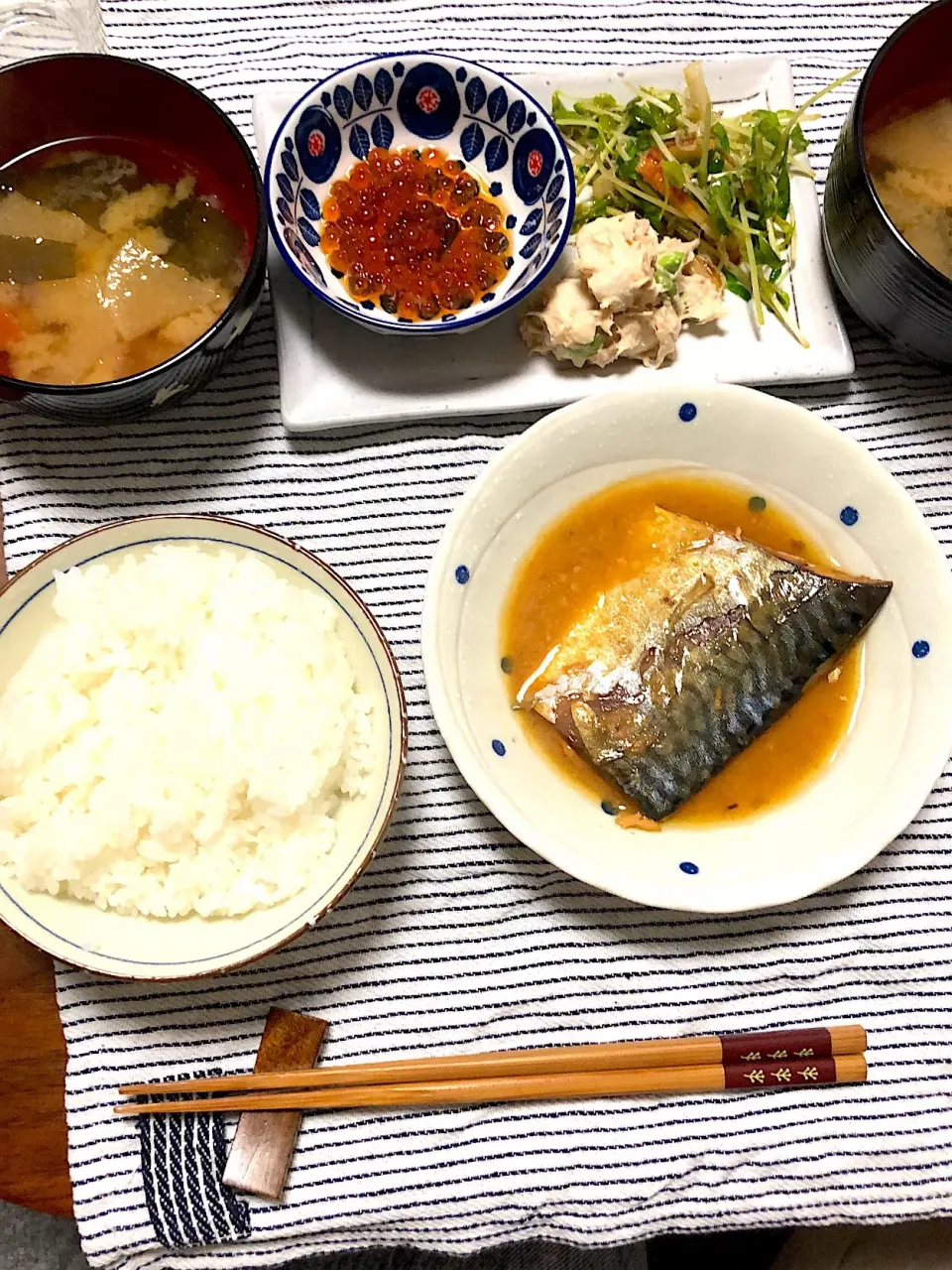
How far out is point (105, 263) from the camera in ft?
6.77

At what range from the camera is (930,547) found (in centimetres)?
206

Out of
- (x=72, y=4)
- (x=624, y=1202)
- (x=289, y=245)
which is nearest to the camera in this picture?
(x=624, y=1202)

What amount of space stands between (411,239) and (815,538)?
1.13 meters

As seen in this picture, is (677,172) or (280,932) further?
(677,172)

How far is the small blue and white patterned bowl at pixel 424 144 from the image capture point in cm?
214

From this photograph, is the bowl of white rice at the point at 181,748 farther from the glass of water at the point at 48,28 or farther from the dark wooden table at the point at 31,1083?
the glass of water at the point at 48,28

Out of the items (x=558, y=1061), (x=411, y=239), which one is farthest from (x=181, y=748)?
(x=411, y=239)

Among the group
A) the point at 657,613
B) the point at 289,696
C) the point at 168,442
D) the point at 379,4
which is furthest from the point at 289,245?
the point at 657,613

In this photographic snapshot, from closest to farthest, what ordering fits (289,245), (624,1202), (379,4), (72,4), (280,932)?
(280,932) < (624,1202) < (289,245) < (72,4) < (379,4)

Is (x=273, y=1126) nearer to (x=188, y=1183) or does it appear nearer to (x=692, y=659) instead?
(x=188, y=1183)

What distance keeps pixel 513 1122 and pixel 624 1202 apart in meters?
0.27

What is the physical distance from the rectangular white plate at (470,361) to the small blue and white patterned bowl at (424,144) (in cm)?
9

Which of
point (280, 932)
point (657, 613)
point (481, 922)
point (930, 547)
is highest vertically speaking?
point (930, 547)

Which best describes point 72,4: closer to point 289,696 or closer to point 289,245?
point 289,245
